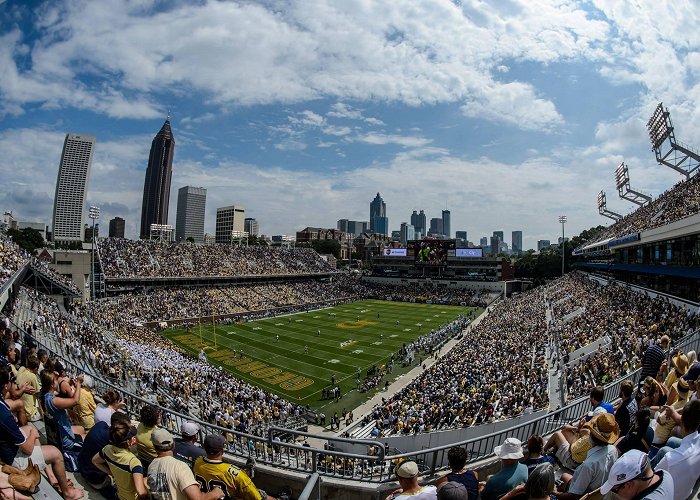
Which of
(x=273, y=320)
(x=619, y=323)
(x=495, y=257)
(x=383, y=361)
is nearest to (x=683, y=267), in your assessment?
(x=619, y=323)

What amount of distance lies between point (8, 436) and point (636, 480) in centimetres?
601

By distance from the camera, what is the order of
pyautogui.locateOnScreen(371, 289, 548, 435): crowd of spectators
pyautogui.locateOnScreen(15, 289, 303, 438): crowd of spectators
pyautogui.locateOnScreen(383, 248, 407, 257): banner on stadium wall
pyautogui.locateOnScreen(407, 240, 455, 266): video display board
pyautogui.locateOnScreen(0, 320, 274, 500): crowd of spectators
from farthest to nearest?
pyautogui.locateOnScreen(383, 248, 407, 257): banner on stadium wall → pyautogui.locateOnScreen(407, 240, 455, 266): video display board → pyautogui.locateOnScreen(15, 289, 303, 438): crowd of spectators → pyautogui.locateOnScreen(371, 289, 548, 435): crowd of spectators → pyautogui.locateOnScreen(0, 320, 274, 500): crowd of spectators

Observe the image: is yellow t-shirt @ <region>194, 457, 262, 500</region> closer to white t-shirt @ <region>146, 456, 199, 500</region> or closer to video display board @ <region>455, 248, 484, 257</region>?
white t-shirt @ <region>146, 456, 199, 500</region>

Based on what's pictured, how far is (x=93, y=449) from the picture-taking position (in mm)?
5055

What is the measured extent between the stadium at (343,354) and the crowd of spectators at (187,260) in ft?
1.25

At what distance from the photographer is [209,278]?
6381 cm

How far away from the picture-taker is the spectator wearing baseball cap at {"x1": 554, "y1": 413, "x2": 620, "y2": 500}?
409cm

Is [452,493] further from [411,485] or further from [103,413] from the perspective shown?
[103,413]

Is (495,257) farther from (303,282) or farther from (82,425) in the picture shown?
(82,425)

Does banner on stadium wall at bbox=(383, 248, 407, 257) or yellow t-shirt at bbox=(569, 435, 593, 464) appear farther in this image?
banner on stadium wall at bbox=(383, 248, 407, 257)

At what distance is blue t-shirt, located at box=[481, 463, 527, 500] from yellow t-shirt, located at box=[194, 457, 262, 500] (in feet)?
7.48

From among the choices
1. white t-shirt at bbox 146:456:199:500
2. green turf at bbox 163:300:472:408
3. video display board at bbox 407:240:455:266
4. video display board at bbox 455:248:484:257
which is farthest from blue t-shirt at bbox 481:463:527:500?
video display board at bbox 407:240:455:266

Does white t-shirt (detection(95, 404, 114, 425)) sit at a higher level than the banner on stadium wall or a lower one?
lower

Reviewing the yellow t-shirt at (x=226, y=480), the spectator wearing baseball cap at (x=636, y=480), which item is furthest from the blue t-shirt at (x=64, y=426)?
the spectator wearing baseball cap at (x=636, y=480)
